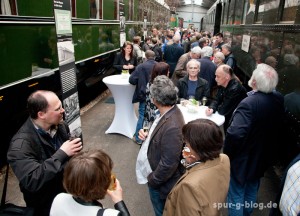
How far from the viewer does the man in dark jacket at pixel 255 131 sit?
8.50ft

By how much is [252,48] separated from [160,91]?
398 centimetres

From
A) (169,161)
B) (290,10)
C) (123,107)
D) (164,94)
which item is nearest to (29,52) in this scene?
(123,107)

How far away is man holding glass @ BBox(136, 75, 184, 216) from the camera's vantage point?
2225 mm

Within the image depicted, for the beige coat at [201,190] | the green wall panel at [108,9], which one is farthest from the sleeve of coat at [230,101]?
the green wall panel at [108,9]

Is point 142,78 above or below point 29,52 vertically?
below

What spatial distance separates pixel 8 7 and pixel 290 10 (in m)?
3.66

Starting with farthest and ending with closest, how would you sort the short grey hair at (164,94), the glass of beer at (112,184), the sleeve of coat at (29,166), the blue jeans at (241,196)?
the blue jeans at (241,196)
the short grey hair at (164,94)
the sleeve of coat at (29,166)
the glass of beer at (112,184)

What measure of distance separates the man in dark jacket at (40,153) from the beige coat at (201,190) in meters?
0.88

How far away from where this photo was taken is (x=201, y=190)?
1596 millimetres

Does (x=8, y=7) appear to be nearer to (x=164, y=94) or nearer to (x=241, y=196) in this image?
(x=164, y=94)

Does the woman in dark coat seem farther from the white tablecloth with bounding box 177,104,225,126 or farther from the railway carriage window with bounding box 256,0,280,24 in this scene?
the white tablecloth with bounding box 177,104,225,126

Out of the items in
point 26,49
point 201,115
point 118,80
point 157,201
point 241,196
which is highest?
point 26,49

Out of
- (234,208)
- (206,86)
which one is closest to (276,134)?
(234,208)

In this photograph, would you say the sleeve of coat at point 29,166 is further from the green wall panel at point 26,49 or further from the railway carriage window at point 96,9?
the railway carriage window at point 96,9
